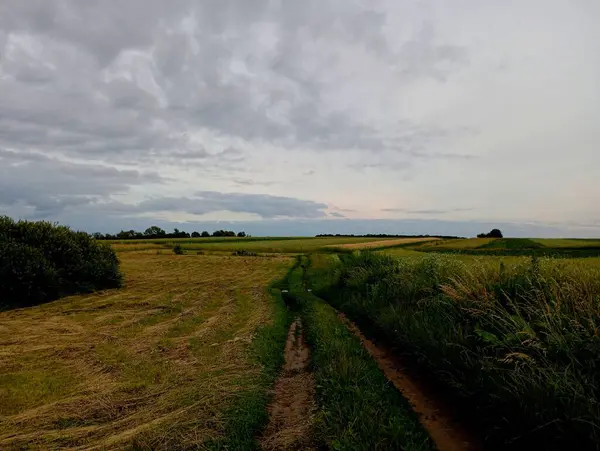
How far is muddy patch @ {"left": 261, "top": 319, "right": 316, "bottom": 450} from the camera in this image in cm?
552

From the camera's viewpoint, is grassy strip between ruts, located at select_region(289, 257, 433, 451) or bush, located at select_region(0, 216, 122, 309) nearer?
grassy strip between ruts, located at select_region(289, 257, 433, 451)

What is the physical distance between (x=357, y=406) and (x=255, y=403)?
177 cm

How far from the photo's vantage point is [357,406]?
239 inches

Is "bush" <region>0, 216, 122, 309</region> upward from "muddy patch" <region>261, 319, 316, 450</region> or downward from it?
upward

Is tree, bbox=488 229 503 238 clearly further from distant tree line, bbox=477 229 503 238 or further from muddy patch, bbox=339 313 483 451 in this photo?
muddy patch, bbox=339 313 483 451

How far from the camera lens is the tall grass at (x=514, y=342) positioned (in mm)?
5004

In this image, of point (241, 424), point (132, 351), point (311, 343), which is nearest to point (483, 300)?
point (311, 343)

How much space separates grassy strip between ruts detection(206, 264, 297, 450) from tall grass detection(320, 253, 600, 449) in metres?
3.15

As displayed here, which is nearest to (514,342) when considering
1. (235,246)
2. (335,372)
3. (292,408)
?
(335,372)

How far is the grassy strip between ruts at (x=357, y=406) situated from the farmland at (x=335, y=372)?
0.03 m

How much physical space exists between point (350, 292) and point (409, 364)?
8731 millimetres

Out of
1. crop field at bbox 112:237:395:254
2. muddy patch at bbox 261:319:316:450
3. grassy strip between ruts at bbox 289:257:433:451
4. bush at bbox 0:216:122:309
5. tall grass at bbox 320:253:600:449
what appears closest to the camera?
tall grass at bbox 320:253:600:449

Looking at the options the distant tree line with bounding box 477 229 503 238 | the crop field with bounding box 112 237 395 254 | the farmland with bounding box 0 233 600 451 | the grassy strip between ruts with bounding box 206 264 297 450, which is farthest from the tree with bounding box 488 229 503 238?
the grassy strip between ruts with bounding box 206 264 297 450

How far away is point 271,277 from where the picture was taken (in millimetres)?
27766
